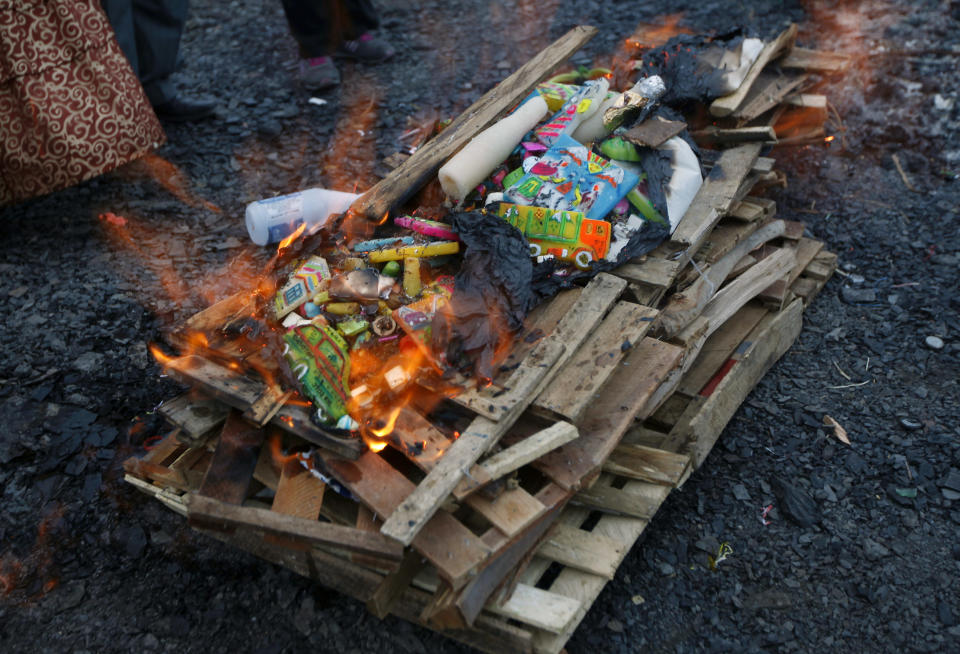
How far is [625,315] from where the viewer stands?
2812 mm

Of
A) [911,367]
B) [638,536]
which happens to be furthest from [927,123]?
[638,536]

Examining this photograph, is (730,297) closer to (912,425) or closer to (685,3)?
(912,425)

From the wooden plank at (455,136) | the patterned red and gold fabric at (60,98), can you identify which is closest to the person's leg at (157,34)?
the patterned red and gold fabric at (60,98)

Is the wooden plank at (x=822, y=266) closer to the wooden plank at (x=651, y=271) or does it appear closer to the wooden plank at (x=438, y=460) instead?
the wooden plank at (x=651, y=271)

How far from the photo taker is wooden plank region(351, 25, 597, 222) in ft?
10.7

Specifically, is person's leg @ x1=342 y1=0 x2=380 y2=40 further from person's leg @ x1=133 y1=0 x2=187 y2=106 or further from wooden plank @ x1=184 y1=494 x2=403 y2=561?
wooden plank @ x1=184 y1=494 x2=403 y2=561

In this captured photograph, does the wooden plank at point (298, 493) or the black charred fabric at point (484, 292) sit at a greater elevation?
the black charred fabric at point (484, 292)

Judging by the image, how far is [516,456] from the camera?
2.35m

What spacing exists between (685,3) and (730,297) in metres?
3.77

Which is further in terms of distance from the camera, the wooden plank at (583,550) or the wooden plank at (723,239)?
the wooden plank at (723,239)

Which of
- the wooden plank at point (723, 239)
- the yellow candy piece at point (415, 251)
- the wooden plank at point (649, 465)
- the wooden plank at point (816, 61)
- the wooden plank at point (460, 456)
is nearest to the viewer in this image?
the wooden plank at point (460, 456)

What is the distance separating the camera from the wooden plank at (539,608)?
2.22 meters

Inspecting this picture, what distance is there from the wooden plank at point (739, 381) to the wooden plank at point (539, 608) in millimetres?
812

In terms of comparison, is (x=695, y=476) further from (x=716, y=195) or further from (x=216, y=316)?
(x=216, y=316)
